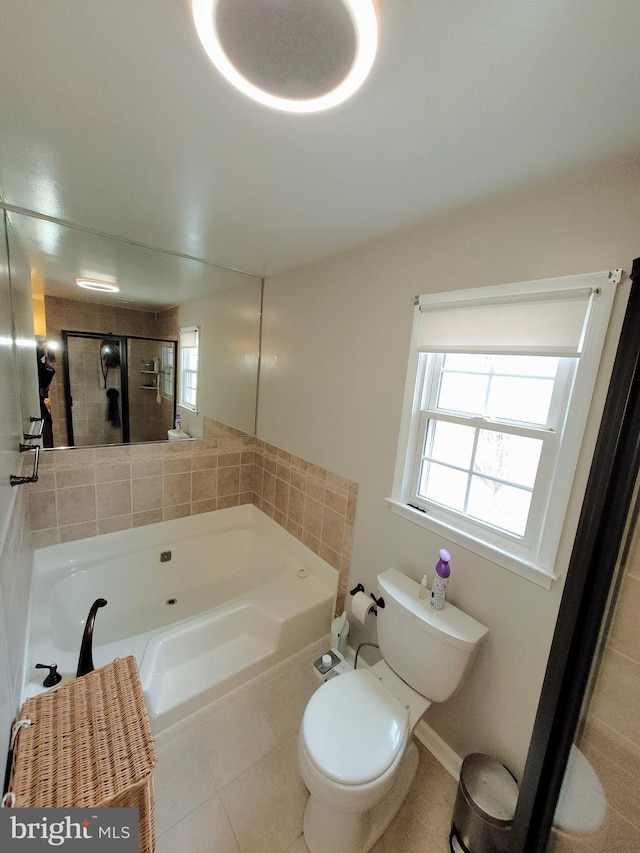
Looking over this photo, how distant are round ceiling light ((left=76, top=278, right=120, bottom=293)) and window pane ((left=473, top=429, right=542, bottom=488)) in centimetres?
254

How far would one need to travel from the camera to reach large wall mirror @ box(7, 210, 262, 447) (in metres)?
1.94

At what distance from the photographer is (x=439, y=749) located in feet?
4.78

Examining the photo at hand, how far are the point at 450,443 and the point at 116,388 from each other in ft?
7.59

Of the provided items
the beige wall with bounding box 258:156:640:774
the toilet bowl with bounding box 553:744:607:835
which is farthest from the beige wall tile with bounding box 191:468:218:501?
the toilet bowl with bounding box 553:744:607:835

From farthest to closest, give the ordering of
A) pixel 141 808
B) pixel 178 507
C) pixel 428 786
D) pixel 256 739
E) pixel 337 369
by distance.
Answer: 1. pixel 178 507
2. pixel 337 369
3. pixel 256 739
4. pixel 428 786
5. pixel 141 808

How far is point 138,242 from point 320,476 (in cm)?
188

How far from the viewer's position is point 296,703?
167 cm

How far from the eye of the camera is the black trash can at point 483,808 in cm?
108

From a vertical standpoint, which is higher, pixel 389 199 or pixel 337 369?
pixel 389 199

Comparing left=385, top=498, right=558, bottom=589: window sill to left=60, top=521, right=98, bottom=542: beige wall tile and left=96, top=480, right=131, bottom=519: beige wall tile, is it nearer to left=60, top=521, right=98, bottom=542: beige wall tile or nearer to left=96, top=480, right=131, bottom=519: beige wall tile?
left=96, top=480, right=131, bottom=519: beige wall tile

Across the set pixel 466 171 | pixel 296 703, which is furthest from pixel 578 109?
pixel 296 703

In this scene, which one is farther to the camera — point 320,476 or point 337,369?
point 320,476

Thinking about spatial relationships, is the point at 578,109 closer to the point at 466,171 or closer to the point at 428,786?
the point at 466,171

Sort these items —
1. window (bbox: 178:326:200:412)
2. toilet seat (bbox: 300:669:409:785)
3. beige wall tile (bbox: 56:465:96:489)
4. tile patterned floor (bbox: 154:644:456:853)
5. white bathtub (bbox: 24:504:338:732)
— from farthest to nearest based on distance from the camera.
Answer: window (bbox: 178:326:200:412) → beige wall tile (bbox: 56:465:96:489) → white bathtub (bbox: 24:504:338:732) → tile patterned floor (bbox: 154:644:456:853) → toilet seat (bbox: 300:669:409:785)
